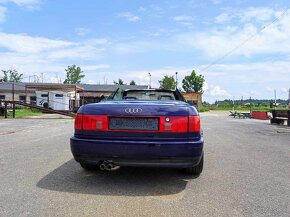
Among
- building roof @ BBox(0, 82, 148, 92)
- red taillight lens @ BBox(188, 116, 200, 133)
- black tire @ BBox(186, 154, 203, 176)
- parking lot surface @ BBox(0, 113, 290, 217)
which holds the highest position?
building roof @ BBox(0, 82, 148, 92)

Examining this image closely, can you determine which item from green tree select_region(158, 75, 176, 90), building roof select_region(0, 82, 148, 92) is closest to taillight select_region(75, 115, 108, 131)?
building roof select_region(0, 82, 148, 92)

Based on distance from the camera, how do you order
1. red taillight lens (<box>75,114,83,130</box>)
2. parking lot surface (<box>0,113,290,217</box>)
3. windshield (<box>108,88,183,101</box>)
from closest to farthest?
parking lot surface (<box>0,113,290,217</box>) → red taillight lens (<box>75,114,83,130</box>) → windshield (<box>108,88,183,101</box>)

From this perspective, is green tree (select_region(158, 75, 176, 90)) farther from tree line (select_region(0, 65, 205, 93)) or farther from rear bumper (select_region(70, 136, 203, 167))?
rear bumper (select_region(70, 136, 203, 167))

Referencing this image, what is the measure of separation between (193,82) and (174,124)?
85.4 metres

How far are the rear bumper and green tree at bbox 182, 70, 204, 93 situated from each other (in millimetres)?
84443

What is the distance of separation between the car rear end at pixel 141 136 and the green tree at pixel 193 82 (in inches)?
3321

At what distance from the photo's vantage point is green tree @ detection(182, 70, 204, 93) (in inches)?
3479

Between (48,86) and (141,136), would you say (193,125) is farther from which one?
(48,86)

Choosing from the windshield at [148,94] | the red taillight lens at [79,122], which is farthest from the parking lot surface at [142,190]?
the windshield at [148,94]

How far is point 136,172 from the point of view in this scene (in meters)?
5.75

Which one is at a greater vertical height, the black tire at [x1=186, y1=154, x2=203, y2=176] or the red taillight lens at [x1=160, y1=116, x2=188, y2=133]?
the red taillight lens at [x1=160, y1=116, x2=188, y2=133]

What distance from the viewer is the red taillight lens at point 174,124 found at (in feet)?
15.2

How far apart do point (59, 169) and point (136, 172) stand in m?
1.24

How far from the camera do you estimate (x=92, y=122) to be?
4.79 metres
